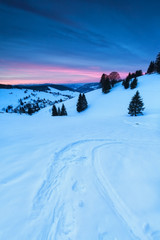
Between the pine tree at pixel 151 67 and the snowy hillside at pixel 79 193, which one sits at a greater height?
the pine tree at pixel 151 67

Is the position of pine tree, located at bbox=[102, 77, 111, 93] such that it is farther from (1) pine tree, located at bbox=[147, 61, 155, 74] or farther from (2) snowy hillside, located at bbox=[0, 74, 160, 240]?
(2) snowy hillside, located at bbox=[0, 74, 160, 240]

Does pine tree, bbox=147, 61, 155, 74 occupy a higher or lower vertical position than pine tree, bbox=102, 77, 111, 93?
higher

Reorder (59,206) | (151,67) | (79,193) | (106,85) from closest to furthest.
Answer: (59,206), (79,193), (106,85), (151,67)

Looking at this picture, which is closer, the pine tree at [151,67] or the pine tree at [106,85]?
the pine tree at [106,85]

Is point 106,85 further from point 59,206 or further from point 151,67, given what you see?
point 59,206

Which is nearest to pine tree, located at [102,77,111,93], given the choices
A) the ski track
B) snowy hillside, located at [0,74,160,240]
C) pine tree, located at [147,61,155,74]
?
pine tree, located at [147,61,155,74]

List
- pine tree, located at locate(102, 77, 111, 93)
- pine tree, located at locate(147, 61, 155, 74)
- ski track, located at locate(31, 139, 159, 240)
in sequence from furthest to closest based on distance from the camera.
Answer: pine tree, located at locate(147, 61, 155, 74) < pine tree, located at locate(102, 77, 111, 93) < ski track, located at locate(31, 139, 159, 240)

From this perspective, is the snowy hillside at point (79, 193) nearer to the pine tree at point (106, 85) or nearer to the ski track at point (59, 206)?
the ski track at point (59, 206)

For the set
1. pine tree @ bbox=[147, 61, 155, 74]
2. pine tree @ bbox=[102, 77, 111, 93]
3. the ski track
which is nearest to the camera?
the ski track

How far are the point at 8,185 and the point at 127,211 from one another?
4033mm

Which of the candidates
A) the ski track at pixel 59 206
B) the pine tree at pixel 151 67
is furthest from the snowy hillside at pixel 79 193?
the pine tree at pixel 151 67

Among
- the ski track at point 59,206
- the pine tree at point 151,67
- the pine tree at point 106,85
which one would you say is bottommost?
the ski track at point 59,206

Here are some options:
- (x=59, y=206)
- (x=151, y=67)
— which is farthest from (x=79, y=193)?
(x=151, y=67)

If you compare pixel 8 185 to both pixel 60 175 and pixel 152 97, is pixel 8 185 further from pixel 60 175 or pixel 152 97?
pixel 152 97
